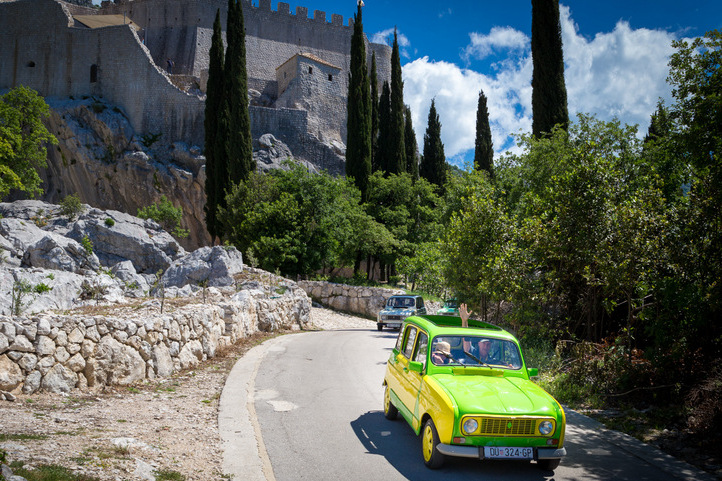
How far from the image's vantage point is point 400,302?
24625 mm

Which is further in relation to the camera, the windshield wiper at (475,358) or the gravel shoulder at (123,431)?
the windshield wiper at (475,358)

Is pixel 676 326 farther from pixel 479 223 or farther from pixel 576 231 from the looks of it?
pixel 479 223

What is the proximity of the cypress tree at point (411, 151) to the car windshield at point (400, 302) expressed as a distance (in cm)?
2398

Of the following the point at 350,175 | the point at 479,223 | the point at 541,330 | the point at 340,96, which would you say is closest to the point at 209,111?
the point at 350,175

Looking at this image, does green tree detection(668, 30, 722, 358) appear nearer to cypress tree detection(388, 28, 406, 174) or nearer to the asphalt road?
the asphalt road

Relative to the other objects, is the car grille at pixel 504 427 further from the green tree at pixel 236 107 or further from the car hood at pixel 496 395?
the green tree at pixel 236 107

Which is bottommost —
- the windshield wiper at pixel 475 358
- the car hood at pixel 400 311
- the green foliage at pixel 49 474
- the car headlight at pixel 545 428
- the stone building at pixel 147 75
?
the car hood at pixel 400 311

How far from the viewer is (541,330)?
11.7 metres

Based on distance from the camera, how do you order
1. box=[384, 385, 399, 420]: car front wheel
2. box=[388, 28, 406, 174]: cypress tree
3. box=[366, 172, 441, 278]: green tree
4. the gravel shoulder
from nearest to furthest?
the gravel shoulder, box=[384, 385, 399, 420]: car front wheel, box=[366, 172, 441, 278]: green tree, box=[388, 28, 406, 174]: cypress tree

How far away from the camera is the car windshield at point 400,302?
80.5 feet

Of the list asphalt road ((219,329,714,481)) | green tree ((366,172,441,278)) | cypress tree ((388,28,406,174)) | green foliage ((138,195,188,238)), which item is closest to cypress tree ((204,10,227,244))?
green foliage ((138,195,188,238))

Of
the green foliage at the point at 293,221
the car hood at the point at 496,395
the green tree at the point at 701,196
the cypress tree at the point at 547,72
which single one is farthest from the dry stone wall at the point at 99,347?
the green foliage at the point at 293,221

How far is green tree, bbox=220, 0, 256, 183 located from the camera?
39312 millimetres

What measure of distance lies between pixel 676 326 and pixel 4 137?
4511 cm
